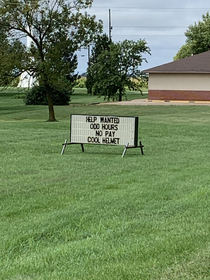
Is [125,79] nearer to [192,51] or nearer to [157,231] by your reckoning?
[192,51]

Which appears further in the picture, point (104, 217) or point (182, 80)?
point (182, 80)

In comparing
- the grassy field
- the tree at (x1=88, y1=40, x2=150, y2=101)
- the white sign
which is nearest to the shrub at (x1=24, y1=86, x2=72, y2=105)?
the tree at (x1=88, y1=40, x2=150, y2=101)

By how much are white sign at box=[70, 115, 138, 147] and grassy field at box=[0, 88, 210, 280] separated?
49 centimetres

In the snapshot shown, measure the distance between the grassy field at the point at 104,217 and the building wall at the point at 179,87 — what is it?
124 ft

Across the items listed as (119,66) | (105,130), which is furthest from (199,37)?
(105,130)

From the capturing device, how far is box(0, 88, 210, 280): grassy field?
15.6 ft

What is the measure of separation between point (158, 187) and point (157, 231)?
261 centimetres

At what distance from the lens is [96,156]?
1270 cm

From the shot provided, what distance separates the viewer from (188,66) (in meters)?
49.8

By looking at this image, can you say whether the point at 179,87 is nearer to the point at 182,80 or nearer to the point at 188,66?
the point at 182,80

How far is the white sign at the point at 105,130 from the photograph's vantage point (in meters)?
12.6

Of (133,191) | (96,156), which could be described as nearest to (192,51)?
(96,156)

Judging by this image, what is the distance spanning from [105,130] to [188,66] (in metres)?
38.5

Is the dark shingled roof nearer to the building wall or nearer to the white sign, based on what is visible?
the building wall
